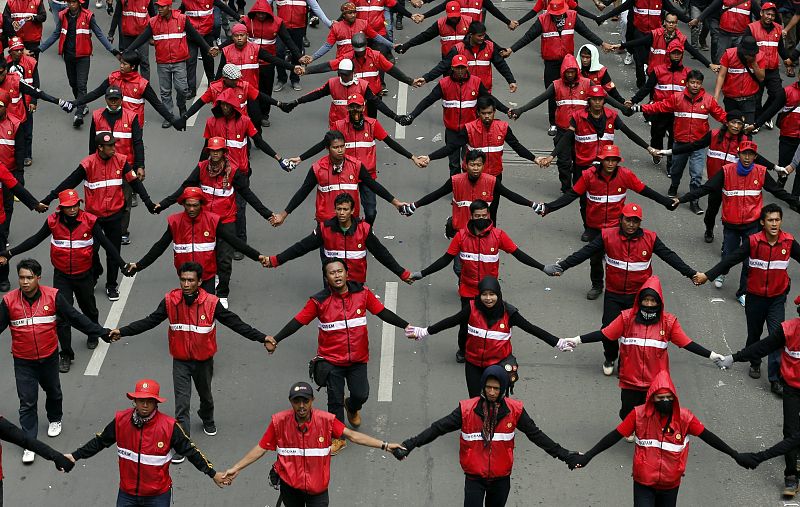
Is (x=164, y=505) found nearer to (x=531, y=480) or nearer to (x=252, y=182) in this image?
(x=531, y=480)

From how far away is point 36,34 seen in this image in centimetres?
2230

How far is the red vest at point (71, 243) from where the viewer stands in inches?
610

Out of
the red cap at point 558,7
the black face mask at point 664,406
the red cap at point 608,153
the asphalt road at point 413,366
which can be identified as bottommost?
the asphalt road at point 413,366

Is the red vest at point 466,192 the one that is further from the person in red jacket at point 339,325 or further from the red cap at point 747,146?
the red cap at point 747,146

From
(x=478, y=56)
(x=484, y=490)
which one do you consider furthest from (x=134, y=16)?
(x=484, y=490)

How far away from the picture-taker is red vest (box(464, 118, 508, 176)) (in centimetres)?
1769

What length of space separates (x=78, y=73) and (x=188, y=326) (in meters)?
9.11

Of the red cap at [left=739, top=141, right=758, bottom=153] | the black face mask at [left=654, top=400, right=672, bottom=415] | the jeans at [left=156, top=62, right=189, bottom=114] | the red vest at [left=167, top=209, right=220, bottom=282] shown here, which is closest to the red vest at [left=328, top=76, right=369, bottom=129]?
the jeans at [left=156, top=62, right=189, bottom=114]

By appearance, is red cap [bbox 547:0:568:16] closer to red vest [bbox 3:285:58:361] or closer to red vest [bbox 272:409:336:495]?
red vest [bbox 3:285:58:361]

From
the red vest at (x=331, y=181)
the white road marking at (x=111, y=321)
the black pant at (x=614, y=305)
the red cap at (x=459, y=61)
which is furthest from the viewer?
the red cap at (x=459, y=61)

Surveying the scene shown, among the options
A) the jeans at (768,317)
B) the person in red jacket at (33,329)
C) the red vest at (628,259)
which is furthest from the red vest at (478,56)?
the person in red jacket at (33,329)

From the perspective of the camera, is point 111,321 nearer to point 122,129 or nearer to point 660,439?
point 122,129

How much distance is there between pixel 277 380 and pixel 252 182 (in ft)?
16.8

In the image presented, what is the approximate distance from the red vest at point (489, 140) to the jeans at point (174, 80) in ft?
17.5
